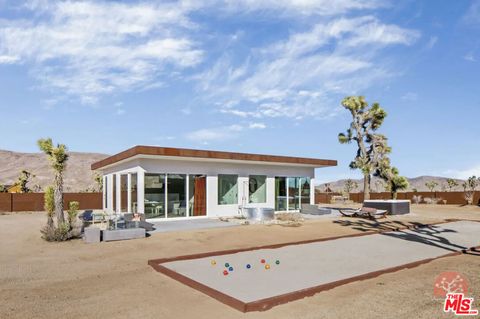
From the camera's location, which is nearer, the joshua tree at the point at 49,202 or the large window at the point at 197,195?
the joshua tree at the point at 49,202

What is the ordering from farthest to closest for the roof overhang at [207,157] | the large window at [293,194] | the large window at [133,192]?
the large window at [293,194]
the large window at [133,192]
the roof overhang at [207,157]

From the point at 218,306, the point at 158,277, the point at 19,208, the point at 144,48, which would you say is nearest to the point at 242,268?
the point at 158,277

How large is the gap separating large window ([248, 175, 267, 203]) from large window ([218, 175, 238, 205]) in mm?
950

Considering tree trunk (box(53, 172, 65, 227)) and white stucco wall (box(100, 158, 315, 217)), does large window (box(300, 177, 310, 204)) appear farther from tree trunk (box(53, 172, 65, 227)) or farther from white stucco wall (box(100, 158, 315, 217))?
tree trunk (box(53, 172, 65, 227))

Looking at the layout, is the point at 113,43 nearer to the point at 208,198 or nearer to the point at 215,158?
the point at 215,158

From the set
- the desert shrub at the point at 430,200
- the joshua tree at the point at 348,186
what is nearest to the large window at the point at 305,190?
the desert shrub at the point at 430,200

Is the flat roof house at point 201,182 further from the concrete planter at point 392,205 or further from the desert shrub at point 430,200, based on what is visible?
the desert shrub at point 430,200

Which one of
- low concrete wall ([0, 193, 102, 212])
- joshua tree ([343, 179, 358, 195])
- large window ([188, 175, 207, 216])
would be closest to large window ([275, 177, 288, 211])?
large window ([188, 175, 207, 216])

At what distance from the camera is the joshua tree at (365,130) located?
27.8 meters

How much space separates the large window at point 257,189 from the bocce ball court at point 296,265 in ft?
27.9

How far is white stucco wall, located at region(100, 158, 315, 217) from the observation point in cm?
1686

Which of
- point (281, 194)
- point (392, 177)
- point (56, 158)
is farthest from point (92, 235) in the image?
point (392, 177)

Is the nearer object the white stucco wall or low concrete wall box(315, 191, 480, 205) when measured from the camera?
the white stucco wall

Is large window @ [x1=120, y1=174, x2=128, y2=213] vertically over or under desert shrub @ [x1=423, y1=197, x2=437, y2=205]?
over
